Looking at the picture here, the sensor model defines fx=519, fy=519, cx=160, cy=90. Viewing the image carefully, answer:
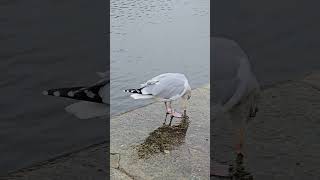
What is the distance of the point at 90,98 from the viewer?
13.0 feet

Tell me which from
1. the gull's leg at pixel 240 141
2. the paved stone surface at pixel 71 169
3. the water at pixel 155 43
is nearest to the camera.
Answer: the paved stone surface at pixel 71 169

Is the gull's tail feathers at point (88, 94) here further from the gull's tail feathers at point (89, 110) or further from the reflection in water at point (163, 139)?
the reflection in water at point (163, 139)

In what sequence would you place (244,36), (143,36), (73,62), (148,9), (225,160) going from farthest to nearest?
(148,9)
(244,36)
(143,36)
(73,62)
(225,160)

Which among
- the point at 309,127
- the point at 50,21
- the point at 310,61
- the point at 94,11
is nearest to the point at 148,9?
the point at 94,11

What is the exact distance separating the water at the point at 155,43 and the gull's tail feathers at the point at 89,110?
15cm

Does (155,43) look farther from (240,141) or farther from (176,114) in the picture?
(240,141)

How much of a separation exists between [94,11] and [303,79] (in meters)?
3.57

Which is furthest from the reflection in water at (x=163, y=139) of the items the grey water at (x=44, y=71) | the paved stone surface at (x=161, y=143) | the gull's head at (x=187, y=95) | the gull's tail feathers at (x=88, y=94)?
the gull's tail feathers at (x=88, y=94)

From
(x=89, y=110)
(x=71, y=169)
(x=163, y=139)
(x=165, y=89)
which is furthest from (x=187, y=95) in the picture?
(x=71, y=169)

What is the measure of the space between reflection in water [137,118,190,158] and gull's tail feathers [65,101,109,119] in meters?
0.52

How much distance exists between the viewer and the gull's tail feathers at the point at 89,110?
418 centimetres

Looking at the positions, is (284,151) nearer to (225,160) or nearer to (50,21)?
(225,160)

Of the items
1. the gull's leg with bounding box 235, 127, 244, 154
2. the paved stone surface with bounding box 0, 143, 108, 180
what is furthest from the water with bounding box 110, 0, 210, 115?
the gull's leg with bounding box 235, 127, 244, 154

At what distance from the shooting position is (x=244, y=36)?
684cm
